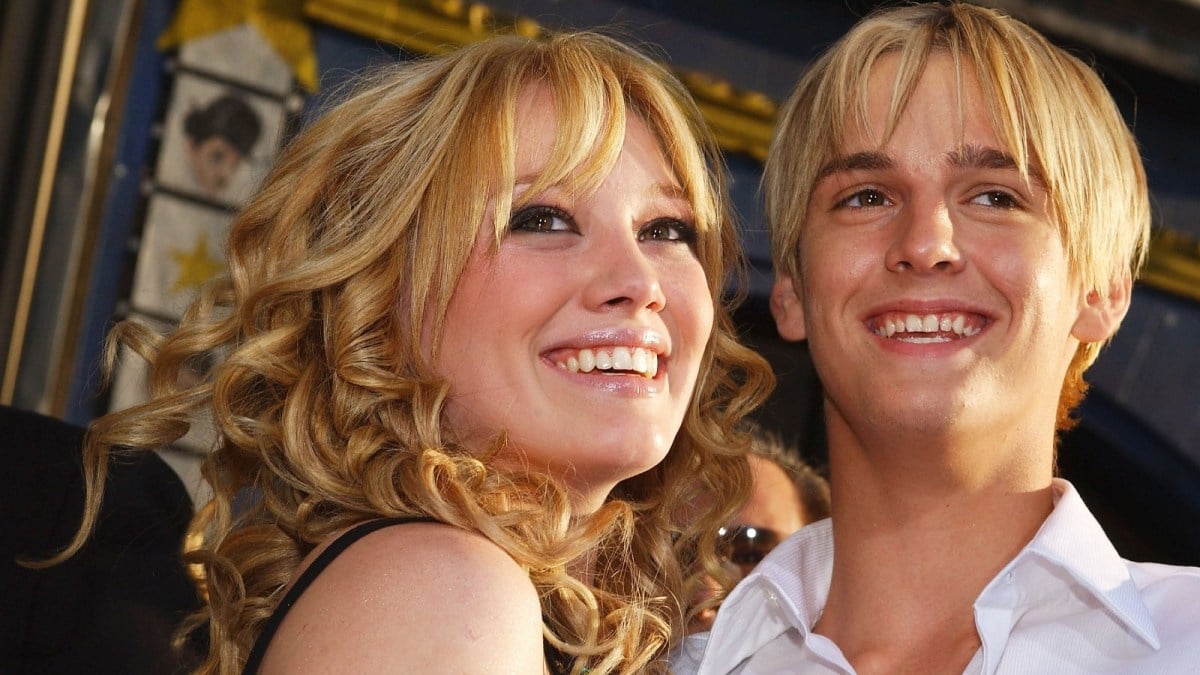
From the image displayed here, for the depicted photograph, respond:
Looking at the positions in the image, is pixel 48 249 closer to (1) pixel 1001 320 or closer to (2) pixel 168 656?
(2) pixel 168 656

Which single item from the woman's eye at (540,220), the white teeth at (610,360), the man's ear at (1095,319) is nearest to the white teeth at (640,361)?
the white teeth at (610,360)

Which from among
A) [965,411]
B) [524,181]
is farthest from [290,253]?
[965,411]

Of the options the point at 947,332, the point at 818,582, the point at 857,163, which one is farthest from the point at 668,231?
the point at 818,582

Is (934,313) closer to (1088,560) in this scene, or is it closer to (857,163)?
(857,163)

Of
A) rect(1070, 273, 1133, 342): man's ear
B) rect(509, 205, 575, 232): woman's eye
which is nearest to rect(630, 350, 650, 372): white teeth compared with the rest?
rect(509, 205, 575, 232): woman's eye

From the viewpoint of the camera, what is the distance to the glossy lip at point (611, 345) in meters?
2.05

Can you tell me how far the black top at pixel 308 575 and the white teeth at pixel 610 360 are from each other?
1.20 ft

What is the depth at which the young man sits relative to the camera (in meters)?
2.29

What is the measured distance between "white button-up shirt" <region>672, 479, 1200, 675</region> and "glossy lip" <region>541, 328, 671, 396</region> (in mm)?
547

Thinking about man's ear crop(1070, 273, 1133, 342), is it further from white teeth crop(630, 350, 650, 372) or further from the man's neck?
white teeth crop(630, 350, 650, 372)

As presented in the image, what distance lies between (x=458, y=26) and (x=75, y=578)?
6.63 feet

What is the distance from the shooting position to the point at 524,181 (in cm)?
212

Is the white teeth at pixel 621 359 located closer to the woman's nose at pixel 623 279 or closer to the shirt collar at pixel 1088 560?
the woman's nose at pixel 623 279

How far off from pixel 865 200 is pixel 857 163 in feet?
0.23
